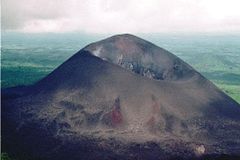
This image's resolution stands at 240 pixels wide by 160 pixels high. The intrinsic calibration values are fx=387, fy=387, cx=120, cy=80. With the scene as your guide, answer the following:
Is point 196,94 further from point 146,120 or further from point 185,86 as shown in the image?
point 146,120

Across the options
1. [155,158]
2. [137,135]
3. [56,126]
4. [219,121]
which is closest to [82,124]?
[56,126]

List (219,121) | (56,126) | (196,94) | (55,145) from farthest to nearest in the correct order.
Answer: (196,94) < (219,121) < (56,126) < (55,145)

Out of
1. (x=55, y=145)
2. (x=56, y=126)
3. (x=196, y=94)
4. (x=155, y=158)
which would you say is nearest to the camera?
(x=155, y=158)

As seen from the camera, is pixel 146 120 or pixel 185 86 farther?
pixel 185 86

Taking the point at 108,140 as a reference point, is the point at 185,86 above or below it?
above

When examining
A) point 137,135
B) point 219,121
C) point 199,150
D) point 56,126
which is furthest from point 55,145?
point 219,121

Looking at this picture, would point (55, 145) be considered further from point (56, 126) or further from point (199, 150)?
point (199, 150)
